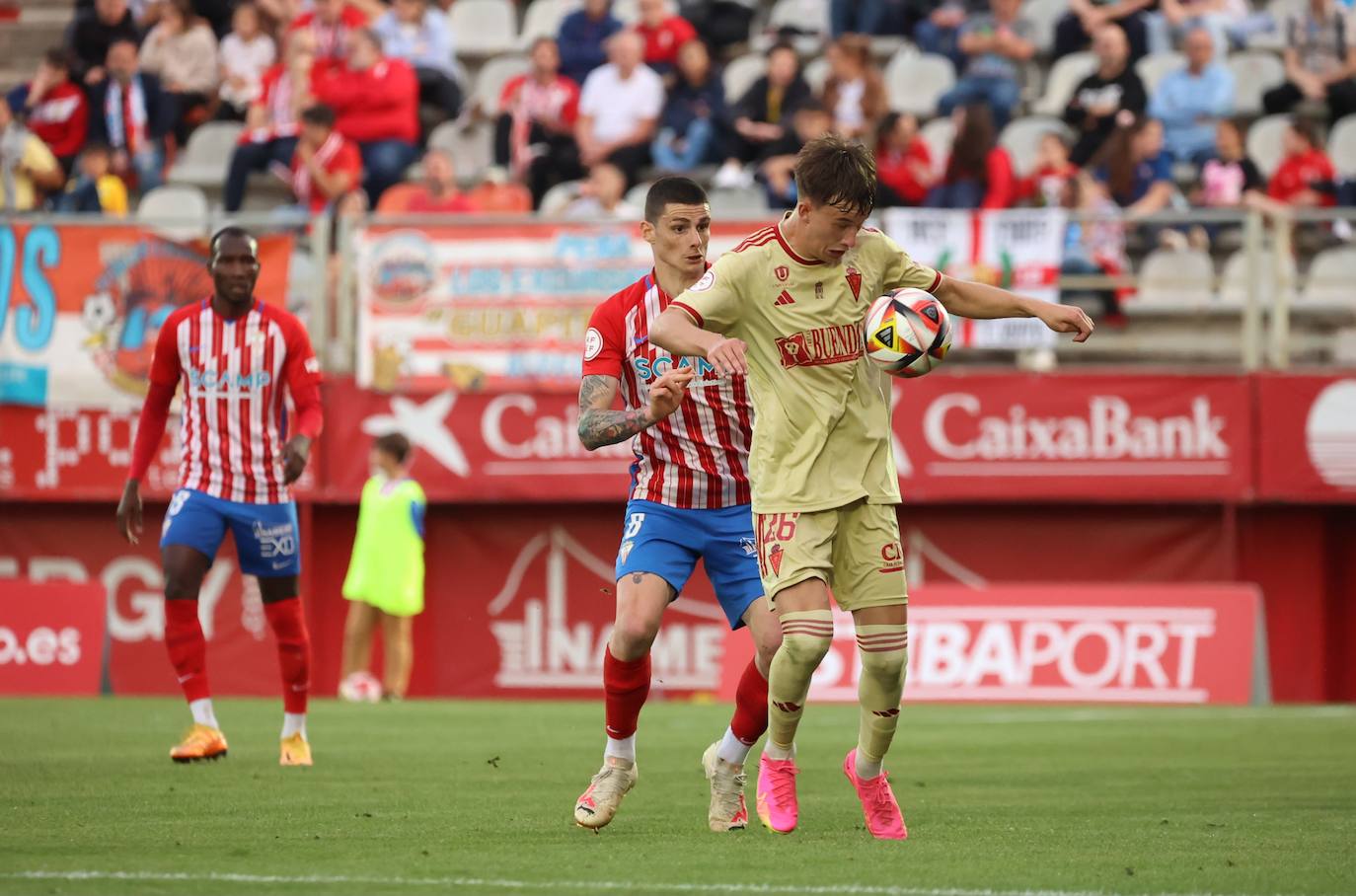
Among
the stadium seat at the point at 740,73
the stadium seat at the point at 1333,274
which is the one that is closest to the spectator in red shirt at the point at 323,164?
the stadium seat at the point at 740,73

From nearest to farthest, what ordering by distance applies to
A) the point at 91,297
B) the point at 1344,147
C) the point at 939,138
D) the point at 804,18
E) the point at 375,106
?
1. the point at 91,297
2. the point at 1344,147
3. the point at 939,138
4. the point at 375,106
5. the point at 804,18

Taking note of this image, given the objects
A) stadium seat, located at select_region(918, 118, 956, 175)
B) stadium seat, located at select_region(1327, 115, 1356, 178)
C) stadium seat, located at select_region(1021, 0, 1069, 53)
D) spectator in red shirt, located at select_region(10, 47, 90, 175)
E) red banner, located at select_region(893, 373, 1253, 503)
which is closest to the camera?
red banner, located at select_region(893, 373, 1253, 503)

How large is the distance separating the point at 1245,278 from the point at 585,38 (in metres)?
7.79

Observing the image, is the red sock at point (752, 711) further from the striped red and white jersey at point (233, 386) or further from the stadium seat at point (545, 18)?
the stadium seat at point (545, 18)

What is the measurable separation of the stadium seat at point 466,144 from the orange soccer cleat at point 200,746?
39.6 ft

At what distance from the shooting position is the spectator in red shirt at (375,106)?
20625 millimetres

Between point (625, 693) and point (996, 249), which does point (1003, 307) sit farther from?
point (996, 249)

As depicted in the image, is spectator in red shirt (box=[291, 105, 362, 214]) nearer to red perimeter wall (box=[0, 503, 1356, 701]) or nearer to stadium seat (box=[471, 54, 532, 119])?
stadium seat (box=[471, 54, 532, 119])

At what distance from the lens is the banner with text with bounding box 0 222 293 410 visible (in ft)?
60.0

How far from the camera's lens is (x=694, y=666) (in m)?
19.4

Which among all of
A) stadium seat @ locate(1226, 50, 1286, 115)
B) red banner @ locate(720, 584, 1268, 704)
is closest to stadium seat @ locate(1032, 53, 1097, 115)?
stadium seat @ locate(1226, 50, 1286, 115)

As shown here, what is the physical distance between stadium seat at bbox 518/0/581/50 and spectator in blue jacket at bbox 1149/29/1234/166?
6934 mm

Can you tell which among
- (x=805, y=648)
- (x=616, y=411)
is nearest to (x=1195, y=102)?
(x=616, y=411)

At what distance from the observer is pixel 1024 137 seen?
20.2m
